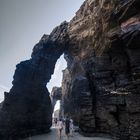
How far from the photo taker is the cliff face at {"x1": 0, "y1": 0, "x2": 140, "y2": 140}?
22453 mm

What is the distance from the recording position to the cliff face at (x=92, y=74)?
73.7ft

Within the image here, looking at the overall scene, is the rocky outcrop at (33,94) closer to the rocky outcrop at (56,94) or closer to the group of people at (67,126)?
the group of people at (67,126)

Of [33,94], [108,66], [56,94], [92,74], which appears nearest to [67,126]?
[92,74]

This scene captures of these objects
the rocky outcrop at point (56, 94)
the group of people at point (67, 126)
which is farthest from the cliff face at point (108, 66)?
the rocky outcrop at point (56, 94)

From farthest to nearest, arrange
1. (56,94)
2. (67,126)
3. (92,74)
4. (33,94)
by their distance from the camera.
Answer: (56,94), (33,94), (92,74), (67,126)

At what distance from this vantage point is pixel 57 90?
61.3 m

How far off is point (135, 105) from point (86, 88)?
9184mm

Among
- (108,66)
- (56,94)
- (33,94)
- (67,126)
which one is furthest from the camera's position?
(56,94)

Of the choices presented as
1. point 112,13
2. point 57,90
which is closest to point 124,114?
point 112,13

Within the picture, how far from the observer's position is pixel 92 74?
29297 millimetres

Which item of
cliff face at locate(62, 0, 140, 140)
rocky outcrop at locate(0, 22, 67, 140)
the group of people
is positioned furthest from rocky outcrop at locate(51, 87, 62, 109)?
the group of people

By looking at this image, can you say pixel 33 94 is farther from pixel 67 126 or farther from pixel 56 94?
pixel 56 94

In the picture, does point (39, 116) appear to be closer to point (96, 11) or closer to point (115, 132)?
point (115, 132)

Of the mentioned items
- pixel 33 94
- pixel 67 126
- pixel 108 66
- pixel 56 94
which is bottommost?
pixel 67 126
